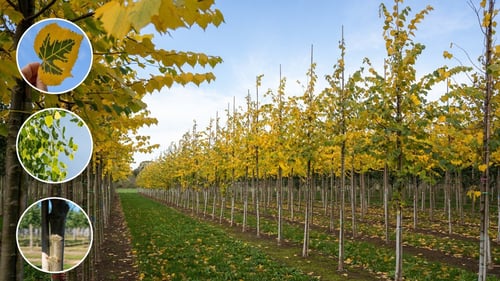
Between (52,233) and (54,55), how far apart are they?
86 cm

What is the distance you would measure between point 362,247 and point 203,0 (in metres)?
12.3

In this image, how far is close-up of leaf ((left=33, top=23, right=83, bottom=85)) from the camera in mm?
1835

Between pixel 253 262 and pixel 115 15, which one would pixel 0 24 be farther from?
pixel 253 262

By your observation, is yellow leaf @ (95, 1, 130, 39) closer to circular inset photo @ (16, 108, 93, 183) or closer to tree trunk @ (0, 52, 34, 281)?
circular inset photo @ (16, 108, 93, 183)

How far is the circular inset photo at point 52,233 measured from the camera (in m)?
1.96

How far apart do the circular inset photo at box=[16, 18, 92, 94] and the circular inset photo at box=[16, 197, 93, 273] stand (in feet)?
1.91

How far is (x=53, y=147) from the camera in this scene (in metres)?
1.83

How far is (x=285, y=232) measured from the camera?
16.3m

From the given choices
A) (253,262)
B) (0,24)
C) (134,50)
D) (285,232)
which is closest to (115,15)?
(134,50)

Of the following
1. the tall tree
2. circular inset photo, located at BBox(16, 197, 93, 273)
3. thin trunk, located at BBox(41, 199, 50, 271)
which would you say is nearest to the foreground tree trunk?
circular inset photo, located at BBox(16, 197, 93, 273)

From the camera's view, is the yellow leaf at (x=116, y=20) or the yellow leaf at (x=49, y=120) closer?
the yellow leaf at (x=116, y=20)

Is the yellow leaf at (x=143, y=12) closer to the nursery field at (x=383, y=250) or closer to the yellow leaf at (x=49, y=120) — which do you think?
the yellow leaf at (x=49, y=120)

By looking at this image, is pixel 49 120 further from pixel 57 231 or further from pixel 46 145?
pixel 57 231

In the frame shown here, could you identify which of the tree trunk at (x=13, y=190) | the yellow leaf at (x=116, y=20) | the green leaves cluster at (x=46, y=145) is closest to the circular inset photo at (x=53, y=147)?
the green leaves cluster at (x=46, y=145)
